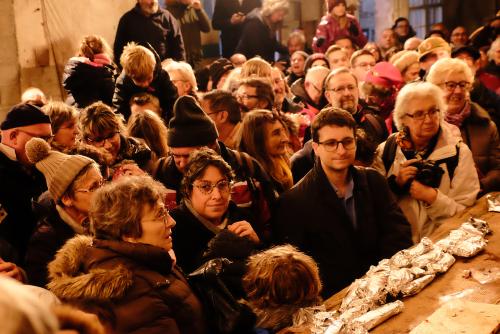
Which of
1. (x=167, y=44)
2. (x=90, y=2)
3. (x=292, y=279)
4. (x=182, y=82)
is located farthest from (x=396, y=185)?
(x=90, y=2)

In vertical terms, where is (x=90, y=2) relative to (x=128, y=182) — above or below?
above

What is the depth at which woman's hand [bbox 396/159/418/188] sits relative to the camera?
13.2 ft

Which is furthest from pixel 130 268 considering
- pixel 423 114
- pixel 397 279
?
pixel 423 114

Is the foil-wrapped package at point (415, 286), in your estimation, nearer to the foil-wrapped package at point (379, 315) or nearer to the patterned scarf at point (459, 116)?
the foil-wrapped package at point (379, 315)

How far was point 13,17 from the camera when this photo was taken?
7023 mm

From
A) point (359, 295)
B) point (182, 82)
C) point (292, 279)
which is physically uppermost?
point (182, 82)

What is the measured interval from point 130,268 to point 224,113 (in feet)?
8.15

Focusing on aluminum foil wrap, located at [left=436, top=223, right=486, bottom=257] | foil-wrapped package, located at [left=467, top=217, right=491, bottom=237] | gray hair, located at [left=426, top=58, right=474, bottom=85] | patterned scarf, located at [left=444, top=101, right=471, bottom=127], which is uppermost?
gray hair, located at [left=426, top=58, right=474, bottom=85]

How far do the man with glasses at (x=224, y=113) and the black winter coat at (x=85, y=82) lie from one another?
1945 mm

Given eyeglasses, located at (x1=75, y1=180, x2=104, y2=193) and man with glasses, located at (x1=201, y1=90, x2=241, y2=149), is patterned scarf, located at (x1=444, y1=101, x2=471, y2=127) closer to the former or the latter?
man with glasses, located at (x1=201, y1=90, x2=241, y2=149)

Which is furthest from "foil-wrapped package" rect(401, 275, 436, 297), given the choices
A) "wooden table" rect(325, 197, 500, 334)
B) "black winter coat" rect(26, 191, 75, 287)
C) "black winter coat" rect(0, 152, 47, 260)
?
"black winter coat" rect(0, 152, 47, 260)

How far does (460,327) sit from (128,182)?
1484 mm

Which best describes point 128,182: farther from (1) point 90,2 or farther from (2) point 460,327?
(1) point 90,2

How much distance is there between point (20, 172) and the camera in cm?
381
